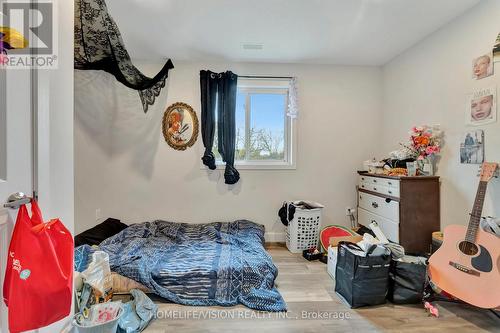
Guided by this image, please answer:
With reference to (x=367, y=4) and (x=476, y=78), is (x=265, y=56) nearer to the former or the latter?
(x=367, y=4)

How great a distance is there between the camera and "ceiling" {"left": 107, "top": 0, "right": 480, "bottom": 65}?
2.14 meters

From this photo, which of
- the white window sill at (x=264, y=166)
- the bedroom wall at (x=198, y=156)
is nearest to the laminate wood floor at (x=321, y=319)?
the bedroom wall at (x=198, y=156)

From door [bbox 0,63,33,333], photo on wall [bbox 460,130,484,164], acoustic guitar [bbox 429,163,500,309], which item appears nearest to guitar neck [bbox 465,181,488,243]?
acoustic guitar [bbox 429,163,500,309]

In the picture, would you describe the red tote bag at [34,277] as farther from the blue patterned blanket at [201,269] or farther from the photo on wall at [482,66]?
the photo on wall at [482,66]

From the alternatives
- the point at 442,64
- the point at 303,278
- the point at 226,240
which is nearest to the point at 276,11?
the point at 442,64

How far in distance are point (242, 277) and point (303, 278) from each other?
68 centimetres

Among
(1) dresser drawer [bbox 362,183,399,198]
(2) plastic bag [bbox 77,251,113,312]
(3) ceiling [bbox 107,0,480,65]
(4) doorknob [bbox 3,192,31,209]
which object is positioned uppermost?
(3) ceiling [bbox 107,0,480,65]

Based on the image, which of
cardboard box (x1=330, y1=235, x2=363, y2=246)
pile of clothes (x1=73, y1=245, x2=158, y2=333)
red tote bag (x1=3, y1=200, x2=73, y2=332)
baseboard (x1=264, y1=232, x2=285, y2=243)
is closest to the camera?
red tote bag (x1=3, y1=200, x2=73, y2=332)

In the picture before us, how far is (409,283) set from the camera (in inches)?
76.4

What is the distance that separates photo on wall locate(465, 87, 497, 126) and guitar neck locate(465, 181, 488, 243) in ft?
1.87

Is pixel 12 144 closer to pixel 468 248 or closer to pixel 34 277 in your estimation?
pixel 34 277

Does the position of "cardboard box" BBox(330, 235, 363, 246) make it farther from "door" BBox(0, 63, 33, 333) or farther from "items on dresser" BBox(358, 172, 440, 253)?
"door" BBox(0, 63, 33, 333)

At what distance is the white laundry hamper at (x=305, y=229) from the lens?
299 cm

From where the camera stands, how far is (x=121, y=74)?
7.11 ft
